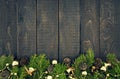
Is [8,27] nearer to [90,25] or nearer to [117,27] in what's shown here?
[90,25]

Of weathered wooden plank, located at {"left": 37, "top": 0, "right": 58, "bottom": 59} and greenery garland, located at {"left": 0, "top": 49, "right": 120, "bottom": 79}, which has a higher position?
weathered wooden plank, located at {"left": 37, "top": 0, "right": 58, "bottom": 59}

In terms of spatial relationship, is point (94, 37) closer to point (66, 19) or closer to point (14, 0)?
point (66, 19)

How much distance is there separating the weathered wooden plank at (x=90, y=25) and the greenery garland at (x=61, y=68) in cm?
4

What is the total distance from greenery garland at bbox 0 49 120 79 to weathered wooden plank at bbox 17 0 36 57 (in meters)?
0.05

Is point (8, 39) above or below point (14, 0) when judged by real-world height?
below

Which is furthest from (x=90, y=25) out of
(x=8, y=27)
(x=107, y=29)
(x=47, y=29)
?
(x=8, y=27)

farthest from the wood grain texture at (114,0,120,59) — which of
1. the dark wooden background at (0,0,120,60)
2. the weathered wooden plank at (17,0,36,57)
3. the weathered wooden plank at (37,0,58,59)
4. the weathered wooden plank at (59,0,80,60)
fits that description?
the weathered wooden plank at (17,0,36,57)

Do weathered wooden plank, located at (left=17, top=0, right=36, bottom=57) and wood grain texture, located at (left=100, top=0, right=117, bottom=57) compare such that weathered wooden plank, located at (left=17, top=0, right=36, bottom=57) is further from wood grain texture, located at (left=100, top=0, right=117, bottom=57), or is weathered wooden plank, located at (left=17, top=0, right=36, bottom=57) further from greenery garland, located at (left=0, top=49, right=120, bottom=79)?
wood grain texture, located at (left=100, top=0, right=117, bottom=57)

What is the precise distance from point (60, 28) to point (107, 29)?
217mm

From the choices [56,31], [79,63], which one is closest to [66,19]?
[56,31]

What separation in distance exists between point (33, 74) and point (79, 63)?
0.21 m

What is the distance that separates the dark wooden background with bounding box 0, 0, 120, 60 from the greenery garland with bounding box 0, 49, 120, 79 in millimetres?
47

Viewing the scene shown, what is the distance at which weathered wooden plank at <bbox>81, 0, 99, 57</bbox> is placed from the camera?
2357 millimetres

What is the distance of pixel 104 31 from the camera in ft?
7.74
